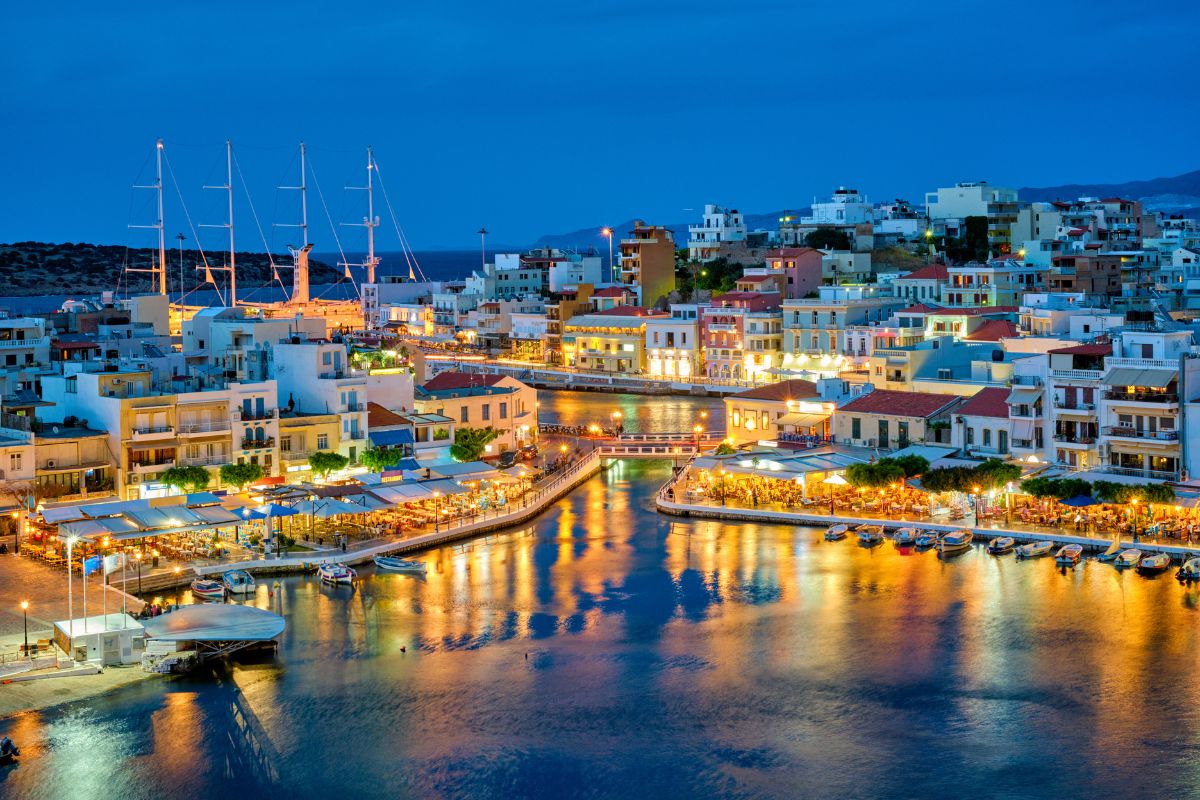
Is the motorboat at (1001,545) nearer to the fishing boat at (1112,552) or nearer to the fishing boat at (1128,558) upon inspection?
the fishing boat at (1112,552)

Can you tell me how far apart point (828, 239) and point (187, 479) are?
40.6 metres

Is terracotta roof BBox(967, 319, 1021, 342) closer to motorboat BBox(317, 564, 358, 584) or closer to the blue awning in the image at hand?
the blue awning

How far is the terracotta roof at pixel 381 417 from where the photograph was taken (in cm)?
3200

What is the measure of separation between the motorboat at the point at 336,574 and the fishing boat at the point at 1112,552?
37.4 ft

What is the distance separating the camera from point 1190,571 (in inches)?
956

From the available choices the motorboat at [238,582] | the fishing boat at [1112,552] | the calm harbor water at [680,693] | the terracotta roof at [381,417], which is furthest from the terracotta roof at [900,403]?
the motorboat at [238,582]

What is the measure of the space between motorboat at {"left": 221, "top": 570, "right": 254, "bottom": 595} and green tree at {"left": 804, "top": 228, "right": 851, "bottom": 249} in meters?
42.5

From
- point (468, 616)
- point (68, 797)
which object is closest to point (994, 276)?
point (468, 616)

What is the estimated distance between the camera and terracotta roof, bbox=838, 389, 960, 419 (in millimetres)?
32500

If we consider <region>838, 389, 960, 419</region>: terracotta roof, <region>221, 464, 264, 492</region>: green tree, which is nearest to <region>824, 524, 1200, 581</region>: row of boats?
<region>838, 389, 960, 419</region>: terracotta roof

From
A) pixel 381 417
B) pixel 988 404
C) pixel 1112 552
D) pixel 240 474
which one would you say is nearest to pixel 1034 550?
pixel 1112 552

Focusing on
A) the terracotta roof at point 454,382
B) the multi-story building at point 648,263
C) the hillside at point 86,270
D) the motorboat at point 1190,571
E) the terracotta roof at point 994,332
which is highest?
the hillside at point 86,270

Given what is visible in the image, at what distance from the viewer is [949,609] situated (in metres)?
23.1

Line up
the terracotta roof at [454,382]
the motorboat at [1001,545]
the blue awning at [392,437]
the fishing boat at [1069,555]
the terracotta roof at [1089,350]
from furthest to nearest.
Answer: the terracotta roof at [454,382]
the blue awning at [392,437]
the terracotta roof at [1089,350]
the motorboat at [1001,545]
the fishing boat at [1069,555]
